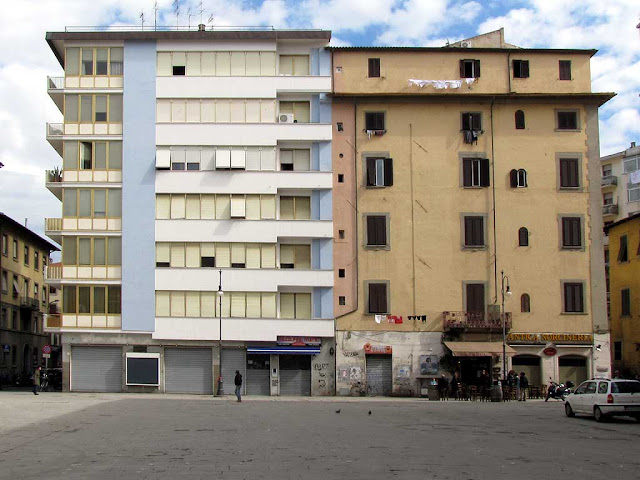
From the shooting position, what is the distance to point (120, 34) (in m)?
54.5

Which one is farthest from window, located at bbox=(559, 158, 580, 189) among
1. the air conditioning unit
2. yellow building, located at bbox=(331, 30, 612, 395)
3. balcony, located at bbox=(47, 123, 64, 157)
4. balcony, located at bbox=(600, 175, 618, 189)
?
balcony, located at bbox=(600, 175, 618, 189)

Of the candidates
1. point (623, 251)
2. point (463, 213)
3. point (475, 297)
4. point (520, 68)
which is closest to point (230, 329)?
point (475, 297)

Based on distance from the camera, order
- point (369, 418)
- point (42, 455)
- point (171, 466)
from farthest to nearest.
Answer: point (369, 418) < point (42, 455) < point (171, 466)

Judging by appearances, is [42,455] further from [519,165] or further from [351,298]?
[519,165]

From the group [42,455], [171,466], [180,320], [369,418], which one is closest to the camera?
[171,466]

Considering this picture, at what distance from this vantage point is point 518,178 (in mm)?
54844

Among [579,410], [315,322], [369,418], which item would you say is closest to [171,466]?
[369,418]

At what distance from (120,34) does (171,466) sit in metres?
41.7

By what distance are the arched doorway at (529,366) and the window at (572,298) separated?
3873mm

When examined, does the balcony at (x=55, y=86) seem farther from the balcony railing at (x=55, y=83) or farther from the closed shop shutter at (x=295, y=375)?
the closed shop shutter at (x=295, y=375)

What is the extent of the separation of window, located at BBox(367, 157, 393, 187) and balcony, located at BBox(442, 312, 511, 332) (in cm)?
935

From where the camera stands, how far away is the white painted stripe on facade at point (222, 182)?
5388cm

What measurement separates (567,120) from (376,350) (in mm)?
19830

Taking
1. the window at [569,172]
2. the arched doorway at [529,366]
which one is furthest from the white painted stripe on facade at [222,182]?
the arched doorway at [529,366]
